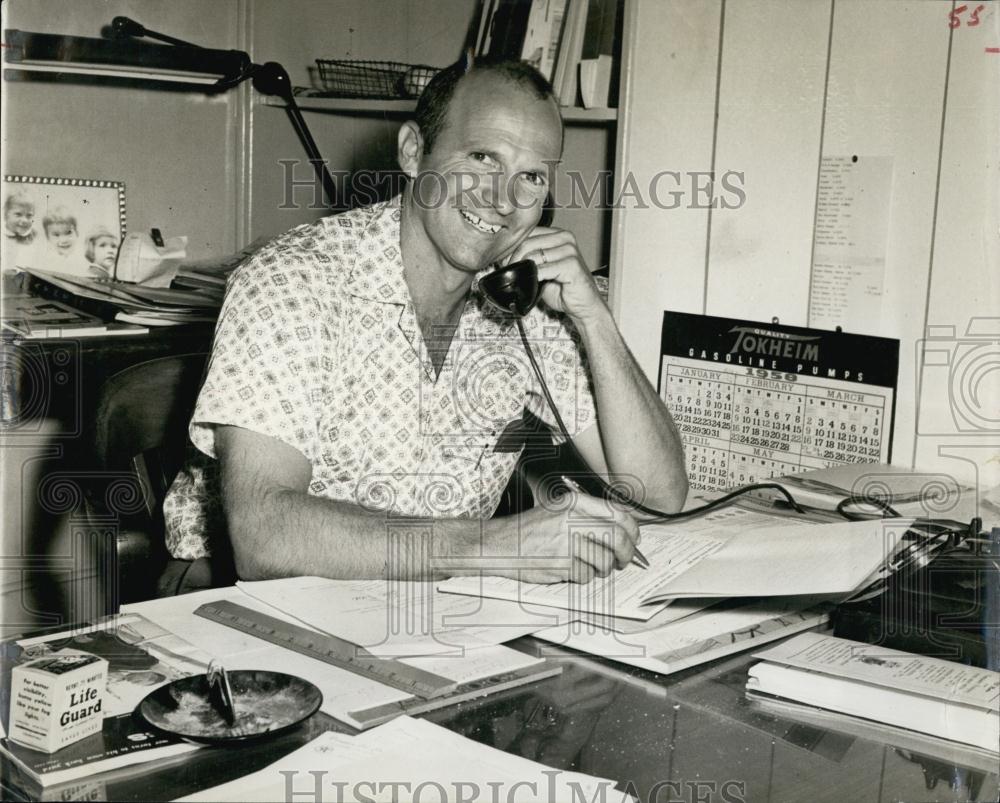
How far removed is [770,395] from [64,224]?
1665 mm

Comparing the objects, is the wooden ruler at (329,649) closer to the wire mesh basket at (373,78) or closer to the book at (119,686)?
the book at (119,686)

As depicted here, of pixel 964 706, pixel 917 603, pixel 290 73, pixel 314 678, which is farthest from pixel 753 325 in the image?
pixel 290 73

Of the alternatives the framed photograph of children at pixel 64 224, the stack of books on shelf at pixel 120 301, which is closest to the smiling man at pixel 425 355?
the stack of books on shelf at pixel 120 301

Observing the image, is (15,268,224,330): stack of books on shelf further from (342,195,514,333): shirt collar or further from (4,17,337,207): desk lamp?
(342,195,514,333): shirt collar

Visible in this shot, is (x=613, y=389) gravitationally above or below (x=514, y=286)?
below

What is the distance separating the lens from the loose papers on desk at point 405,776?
717 mm

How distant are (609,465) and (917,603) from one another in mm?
708

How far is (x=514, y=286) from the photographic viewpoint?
5.28ft

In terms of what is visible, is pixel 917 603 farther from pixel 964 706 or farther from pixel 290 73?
pixel 290 73

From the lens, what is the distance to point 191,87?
8.98ft

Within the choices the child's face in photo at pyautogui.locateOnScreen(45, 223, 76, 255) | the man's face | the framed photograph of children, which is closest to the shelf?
the man's face

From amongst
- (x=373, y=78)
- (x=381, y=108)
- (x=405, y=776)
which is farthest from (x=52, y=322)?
(x=405, y=776)

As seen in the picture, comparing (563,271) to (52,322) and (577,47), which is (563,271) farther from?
(52,322)

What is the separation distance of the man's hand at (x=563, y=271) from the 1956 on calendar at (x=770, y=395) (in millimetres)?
391
